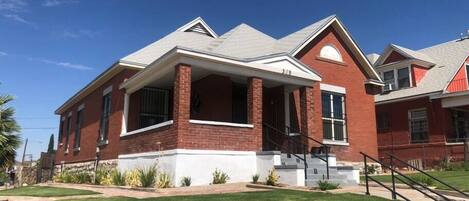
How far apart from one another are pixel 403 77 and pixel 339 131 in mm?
10792

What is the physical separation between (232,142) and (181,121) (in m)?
1.92

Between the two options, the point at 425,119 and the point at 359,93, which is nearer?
the point at 359,93

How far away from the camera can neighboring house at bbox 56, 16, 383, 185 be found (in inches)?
545

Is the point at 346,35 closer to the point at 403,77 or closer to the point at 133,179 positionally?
the point at 403,77

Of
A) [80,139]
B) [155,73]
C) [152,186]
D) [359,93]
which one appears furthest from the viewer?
[80,139]

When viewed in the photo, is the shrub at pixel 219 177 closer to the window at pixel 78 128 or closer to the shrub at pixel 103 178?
the shrub at pixel 103 178

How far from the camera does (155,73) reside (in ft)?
51.8

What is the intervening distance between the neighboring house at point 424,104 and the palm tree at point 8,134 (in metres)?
20.2

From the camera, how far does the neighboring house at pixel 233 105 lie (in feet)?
45.4

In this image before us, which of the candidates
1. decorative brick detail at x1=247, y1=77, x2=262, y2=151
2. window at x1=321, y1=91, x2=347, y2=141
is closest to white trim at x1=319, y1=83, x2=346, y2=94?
window at x1=321, y1=91, x2=347, y2=141

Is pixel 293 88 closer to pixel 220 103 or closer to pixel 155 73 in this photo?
pixel 220 103

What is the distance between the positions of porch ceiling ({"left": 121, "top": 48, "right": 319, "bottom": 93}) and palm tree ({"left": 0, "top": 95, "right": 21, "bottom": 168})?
5.41m

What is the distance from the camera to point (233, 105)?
1820 centimetres

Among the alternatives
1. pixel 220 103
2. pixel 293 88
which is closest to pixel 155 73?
pixel 220 103
